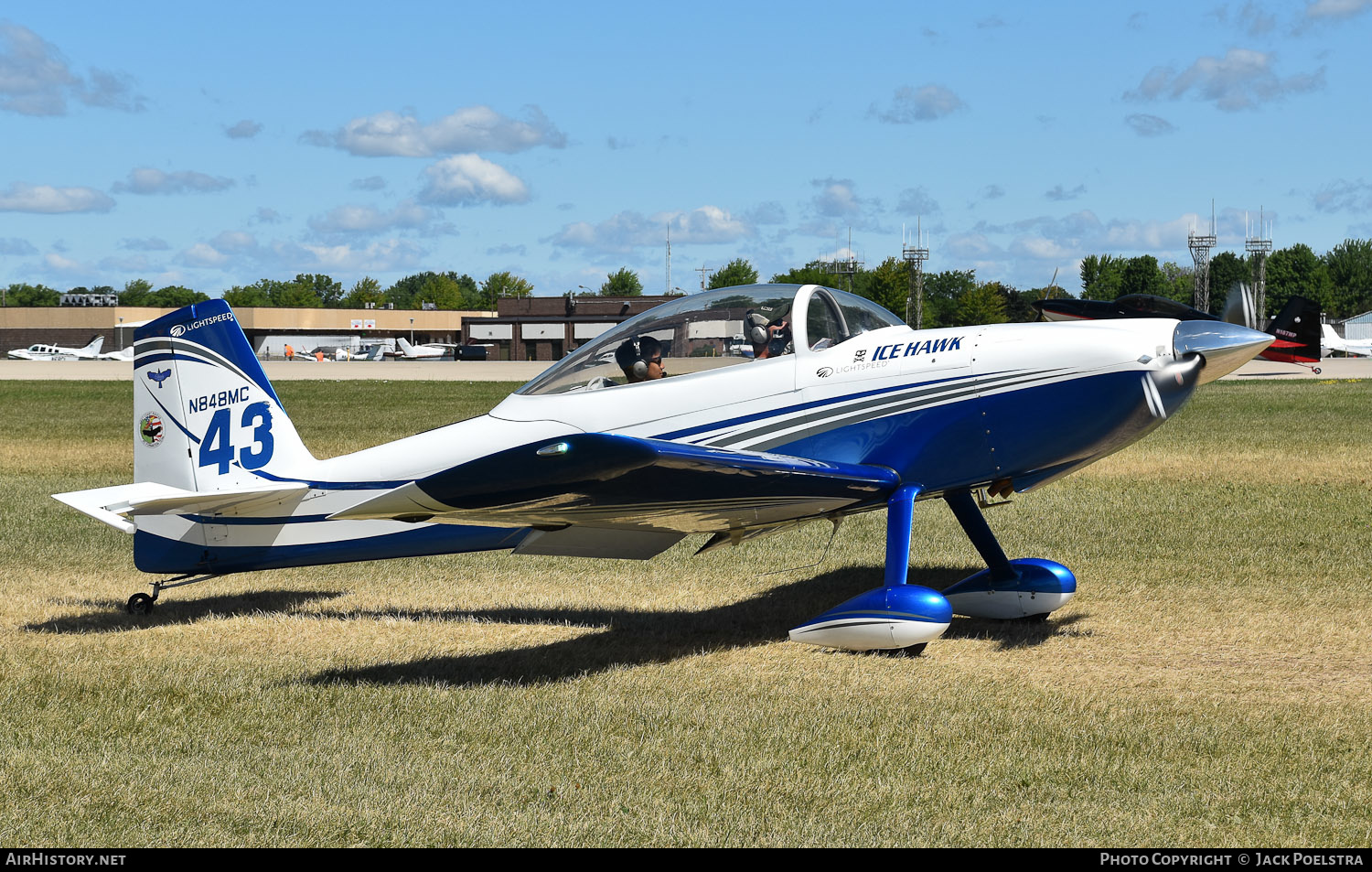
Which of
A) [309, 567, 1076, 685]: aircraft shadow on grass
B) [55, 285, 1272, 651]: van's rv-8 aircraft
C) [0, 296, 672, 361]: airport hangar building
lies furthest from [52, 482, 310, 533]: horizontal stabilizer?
[0, 296, 672, 361]: airport hangar building

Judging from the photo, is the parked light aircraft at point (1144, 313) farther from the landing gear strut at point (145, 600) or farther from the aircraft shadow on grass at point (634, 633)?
the landing gear strut at point (145, 600)

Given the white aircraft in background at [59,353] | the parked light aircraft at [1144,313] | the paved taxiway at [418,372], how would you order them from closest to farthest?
the parked light aircraft at [1144,313], the paved taxiway at [418,372], the white aircraft in background at [59,353]

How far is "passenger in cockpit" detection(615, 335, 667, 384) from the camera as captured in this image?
24.6 feet

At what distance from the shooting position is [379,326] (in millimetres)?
131625

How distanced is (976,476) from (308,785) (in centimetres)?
426

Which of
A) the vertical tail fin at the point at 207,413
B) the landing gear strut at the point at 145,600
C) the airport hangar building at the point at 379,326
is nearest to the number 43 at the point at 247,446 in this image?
the vertical tail fin at the point at 207,413

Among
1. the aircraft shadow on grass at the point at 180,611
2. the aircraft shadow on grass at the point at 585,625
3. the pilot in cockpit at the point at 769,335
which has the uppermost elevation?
the pilot in cockpit at the point at 769,335

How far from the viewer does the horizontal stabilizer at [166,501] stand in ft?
23.0

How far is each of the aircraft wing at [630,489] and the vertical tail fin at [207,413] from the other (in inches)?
70.2

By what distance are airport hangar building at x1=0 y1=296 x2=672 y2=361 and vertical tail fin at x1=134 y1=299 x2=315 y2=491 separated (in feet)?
224

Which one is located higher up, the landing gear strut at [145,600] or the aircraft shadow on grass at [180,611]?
the landing gear strut at [145,600]

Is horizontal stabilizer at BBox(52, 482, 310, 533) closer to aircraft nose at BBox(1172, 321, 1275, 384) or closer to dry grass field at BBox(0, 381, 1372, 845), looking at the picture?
dry grass field at BBox(0, 381, 1372, 845)

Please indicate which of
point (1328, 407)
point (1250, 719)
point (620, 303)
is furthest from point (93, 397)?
point (620, 303)
